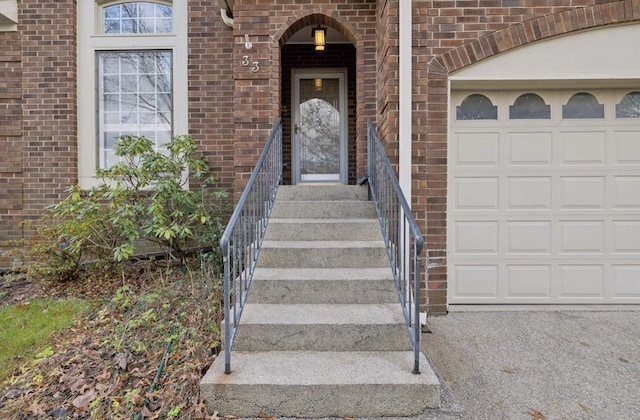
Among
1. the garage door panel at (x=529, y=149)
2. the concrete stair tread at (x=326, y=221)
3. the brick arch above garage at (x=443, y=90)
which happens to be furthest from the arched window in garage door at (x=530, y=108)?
the concrete stair tread at (x=326, y=221)

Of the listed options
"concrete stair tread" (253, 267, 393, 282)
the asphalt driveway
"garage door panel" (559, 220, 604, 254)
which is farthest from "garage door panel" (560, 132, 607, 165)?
"concrete stair tread" (253, 267, 393, 282)

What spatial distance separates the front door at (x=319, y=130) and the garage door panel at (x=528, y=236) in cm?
258

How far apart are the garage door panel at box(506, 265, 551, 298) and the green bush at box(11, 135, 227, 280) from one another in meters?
3.20

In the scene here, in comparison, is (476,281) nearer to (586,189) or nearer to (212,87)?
(586,189)

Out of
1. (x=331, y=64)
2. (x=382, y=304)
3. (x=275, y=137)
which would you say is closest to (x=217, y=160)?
(x=275, y=137)

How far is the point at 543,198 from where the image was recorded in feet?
12.4

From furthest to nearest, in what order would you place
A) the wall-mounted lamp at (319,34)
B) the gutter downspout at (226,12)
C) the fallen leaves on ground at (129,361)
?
the wall-mounted lamp at (319,34) → the gutter downspout at (226,12) → the fallen leaves on ground at (129,361)

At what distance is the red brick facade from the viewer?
354cm

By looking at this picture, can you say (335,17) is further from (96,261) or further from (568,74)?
(96,261)

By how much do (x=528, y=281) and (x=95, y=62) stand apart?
6.06 m

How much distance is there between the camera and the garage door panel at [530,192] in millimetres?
3775

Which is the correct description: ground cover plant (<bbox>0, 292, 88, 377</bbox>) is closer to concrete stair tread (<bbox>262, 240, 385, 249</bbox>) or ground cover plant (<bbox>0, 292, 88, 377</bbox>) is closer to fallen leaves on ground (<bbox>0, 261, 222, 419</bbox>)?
fallen leaves on ground (<bbox>0, 261, 222, 419</bbox>)

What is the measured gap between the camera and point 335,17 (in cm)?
414

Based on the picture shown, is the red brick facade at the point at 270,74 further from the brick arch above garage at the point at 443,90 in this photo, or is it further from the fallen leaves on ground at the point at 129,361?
the fallen leaves on ground at the point at 129,361
